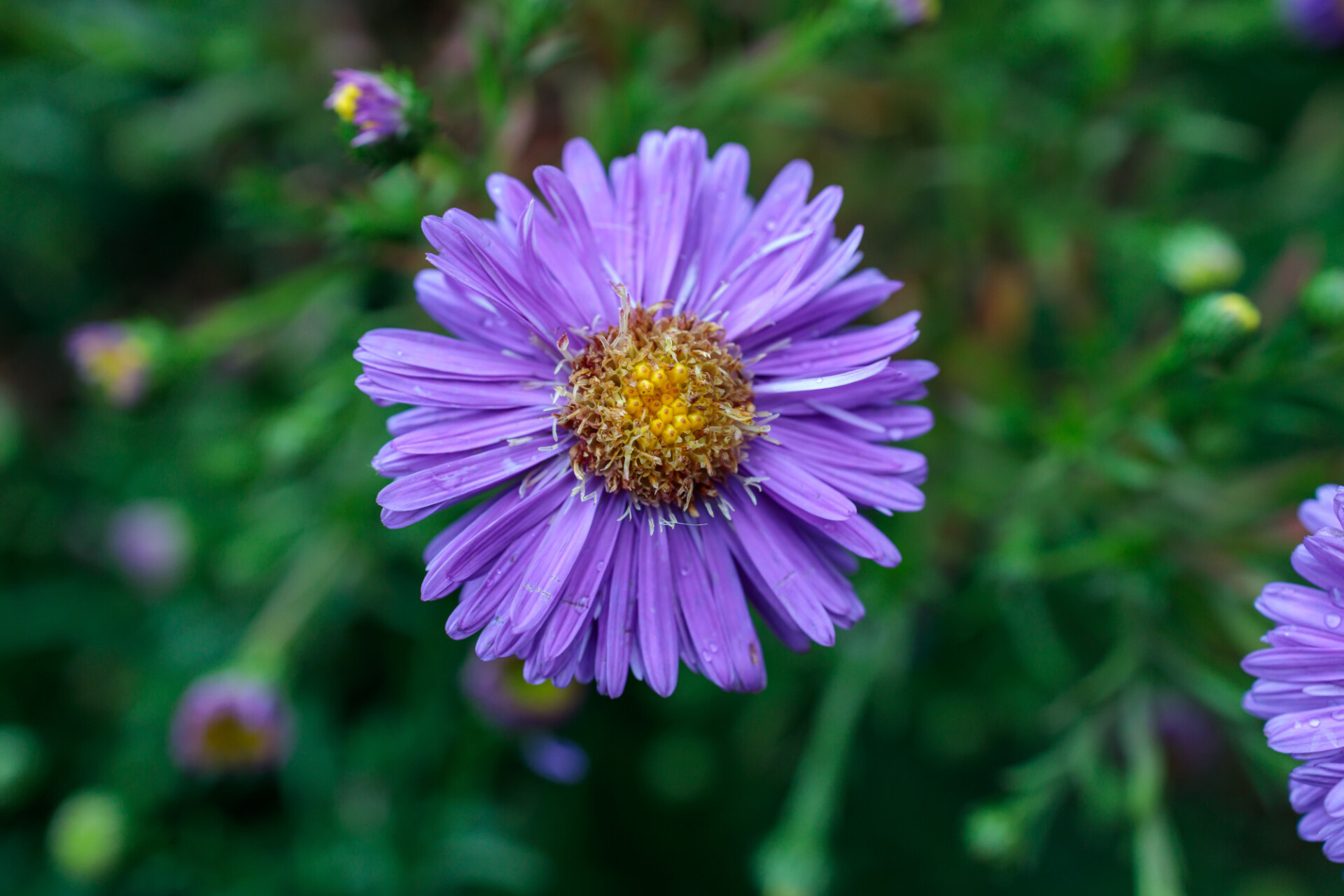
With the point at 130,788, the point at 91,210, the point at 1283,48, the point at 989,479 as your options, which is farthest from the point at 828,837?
the point at 91,210

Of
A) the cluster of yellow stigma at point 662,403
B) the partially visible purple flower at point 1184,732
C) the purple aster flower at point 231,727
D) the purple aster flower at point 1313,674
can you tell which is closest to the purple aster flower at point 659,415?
the cluster of yellow stigma at point 662,403

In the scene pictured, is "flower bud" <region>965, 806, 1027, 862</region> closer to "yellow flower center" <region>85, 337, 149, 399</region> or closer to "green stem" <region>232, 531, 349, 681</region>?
"green stem" <region>232, 531, 349, 681</region>

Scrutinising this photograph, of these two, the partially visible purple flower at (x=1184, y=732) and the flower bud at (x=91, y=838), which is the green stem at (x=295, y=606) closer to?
the flower bud at (x=91, y=838)

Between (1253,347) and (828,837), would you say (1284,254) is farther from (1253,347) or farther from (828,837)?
(828,837)

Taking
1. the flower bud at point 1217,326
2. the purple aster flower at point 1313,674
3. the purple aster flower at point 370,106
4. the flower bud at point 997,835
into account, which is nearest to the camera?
the purple aster flower at point 1313,674

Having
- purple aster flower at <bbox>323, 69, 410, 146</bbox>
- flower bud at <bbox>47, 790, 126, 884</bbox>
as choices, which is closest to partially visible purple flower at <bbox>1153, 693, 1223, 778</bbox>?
purple aster flower at <bbox>323, 69, 410, 146</bbox>

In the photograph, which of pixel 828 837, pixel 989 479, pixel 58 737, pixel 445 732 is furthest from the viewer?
pixel 828 837
